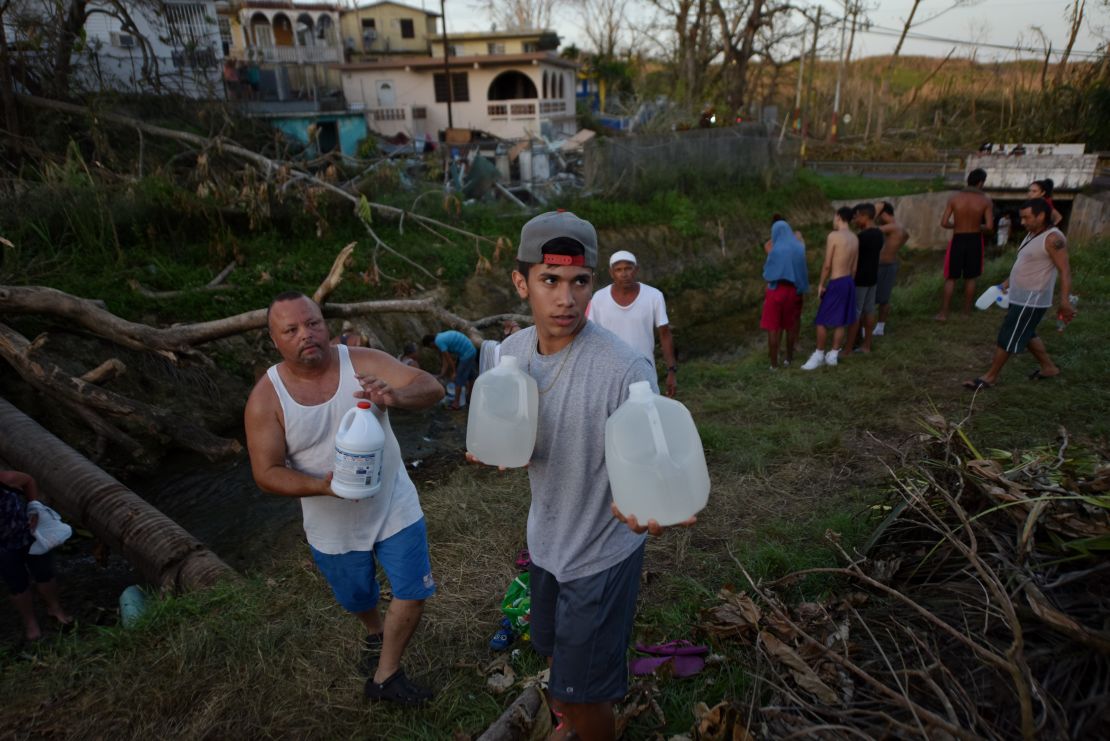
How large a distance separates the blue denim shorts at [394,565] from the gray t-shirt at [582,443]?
2.60 ft

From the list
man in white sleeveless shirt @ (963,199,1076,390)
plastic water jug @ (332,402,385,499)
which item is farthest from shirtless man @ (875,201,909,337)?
plastic water jug @ (332,402,385,499)

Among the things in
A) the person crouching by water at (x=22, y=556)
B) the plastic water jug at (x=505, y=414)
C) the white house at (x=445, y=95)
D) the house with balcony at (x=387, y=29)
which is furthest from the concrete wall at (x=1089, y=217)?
the house with balcony at (x=387, y=29)

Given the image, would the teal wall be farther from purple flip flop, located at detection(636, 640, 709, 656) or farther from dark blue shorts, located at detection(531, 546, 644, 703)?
dark blue shorts, located at detection(531, 546, 644, 703)

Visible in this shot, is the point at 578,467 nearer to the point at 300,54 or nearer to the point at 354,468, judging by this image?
the point at 354,468

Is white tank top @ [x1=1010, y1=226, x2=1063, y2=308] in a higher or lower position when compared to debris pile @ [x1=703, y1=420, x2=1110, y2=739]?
higher

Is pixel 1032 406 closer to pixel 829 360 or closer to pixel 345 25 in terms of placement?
pixel 829 360

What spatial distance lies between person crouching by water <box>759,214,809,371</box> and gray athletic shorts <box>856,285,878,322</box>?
0.59 metres

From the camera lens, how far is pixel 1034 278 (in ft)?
16.6

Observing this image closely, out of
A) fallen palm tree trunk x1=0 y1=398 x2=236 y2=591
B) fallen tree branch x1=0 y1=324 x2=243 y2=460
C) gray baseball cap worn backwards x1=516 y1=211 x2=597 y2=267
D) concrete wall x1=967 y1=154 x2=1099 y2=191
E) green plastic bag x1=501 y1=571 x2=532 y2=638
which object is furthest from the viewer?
concrete wall x1=967 y1=154 x2=1099 y2=191

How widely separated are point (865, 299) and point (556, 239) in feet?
20.4

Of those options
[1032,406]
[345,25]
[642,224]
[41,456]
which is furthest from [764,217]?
[345,25]

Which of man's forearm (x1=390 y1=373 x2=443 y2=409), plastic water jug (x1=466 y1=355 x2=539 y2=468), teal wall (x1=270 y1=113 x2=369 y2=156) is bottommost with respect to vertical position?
man's forearm (x1=390 y1=373 x2=443 y2=409)

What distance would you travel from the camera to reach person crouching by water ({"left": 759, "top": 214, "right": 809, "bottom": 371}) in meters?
6.68

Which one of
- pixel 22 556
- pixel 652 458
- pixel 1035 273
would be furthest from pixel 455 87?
pixel 652 458
